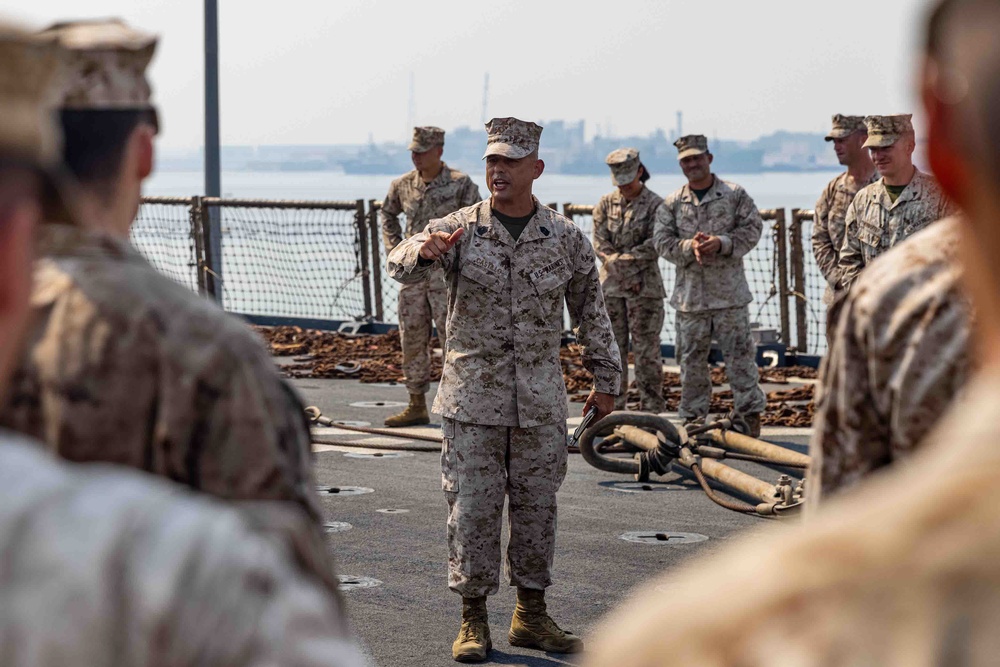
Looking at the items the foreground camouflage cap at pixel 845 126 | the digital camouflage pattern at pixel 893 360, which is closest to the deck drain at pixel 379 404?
the foreground camouflage cap at pixel 845 126

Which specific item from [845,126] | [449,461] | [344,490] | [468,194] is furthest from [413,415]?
[449,461]

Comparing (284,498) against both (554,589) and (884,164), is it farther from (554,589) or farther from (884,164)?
(884,164)

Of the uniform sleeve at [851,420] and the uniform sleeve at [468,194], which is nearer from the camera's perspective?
the uniform sleeve at [851,420]

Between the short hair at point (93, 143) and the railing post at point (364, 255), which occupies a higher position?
the short hair at point (93, 143)

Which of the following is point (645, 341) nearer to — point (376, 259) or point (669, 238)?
point (669, 238)

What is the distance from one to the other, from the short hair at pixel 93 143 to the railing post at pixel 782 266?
13.3 m

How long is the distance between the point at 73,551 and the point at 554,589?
18.8ft

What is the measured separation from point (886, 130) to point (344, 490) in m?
3.78

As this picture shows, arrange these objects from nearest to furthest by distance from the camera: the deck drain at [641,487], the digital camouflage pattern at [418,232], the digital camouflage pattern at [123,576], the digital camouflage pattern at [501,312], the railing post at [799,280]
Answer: the digital camouflage pattern at [123,576]
the digital camouflage pattern at [501,312]
the deck drain at [641,487]
the digital camouflage pattern at [418,232]
the railing post at [799,280]

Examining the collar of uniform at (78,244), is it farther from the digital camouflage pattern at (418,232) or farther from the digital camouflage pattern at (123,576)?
the digital camouflage pattern at (418,232)

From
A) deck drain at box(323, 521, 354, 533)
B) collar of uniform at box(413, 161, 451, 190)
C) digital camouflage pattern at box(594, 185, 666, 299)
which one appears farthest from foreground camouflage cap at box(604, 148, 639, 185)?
deck drain at box(323, 521, 354, 533)

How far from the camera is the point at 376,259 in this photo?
17.2 metres

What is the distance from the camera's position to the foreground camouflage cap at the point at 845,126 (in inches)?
413

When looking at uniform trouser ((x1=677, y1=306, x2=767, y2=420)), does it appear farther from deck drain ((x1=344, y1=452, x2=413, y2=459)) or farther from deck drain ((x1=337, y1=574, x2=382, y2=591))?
deck drain ((x1=337, y1=574, x2=382, y2=591))
